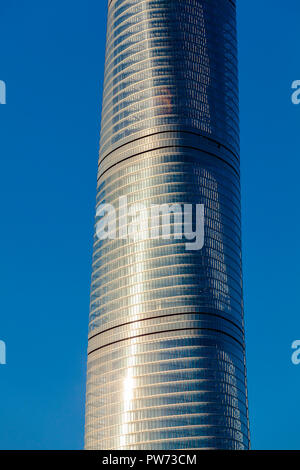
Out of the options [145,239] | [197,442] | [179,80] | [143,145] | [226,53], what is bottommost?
[197,442]

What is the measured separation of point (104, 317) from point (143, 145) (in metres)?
29.0

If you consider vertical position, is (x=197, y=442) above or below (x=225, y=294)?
below

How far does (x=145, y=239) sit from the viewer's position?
122188 mm

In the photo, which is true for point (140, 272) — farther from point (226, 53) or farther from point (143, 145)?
point (226, 53)

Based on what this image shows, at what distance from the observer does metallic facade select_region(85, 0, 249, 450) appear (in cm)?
11106

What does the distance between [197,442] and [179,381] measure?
9110mm

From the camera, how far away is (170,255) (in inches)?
4658

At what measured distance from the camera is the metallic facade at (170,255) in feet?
364
